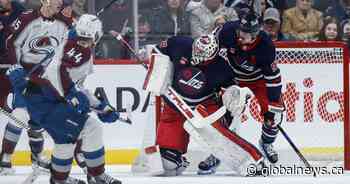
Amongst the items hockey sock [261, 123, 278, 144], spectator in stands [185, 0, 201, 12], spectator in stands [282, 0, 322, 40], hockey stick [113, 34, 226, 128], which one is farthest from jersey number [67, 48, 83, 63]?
spectator in stands [282, 0, 322, 40]

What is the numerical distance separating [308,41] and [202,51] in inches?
53.4

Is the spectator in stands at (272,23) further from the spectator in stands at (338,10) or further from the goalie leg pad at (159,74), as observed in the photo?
the goalie leg pad at (159,74)

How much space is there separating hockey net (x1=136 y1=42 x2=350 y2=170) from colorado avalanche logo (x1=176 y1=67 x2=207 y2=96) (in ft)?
2.76

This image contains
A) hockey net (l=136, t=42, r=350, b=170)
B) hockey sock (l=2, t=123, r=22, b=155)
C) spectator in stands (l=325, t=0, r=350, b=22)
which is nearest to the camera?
hockey sock (l=2, t=123, r=22, b=155)

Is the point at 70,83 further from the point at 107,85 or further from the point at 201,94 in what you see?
the point at 107,85

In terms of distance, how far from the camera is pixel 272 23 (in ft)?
30.1

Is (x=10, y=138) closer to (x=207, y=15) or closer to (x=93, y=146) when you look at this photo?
(x=93, y=146)

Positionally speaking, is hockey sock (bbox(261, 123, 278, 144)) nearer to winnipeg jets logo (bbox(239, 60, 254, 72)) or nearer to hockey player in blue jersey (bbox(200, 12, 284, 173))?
hockey player in blue jersey (bbox(200, 12, 284, 173))

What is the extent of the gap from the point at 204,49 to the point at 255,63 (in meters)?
0.38

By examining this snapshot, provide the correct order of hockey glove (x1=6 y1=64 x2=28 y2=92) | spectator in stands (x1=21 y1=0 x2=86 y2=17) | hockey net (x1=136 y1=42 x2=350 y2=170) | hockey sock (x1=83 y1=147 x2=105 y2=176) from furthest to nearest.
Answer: spectator in stands (x1=21 y1=0 x2=86 y2=17) < hockey net (x1=136 y1=42 x2=350 y2=170) < hockey glove (x1=6 y1=64 x2=28 y2=92) < hockey sock (x1=83 y1=147 x2=105 y2=176)

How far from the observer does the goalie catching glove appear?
794 cm

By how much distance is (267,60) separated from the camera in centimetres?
796

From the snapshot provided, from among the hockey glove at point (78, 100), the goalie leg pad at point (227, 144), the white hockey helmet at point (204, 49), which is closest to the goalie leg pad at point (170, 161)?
the goalie leg pad at point (227, 144)

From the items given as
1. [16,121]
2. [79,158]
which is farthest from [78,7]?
[79,158]
